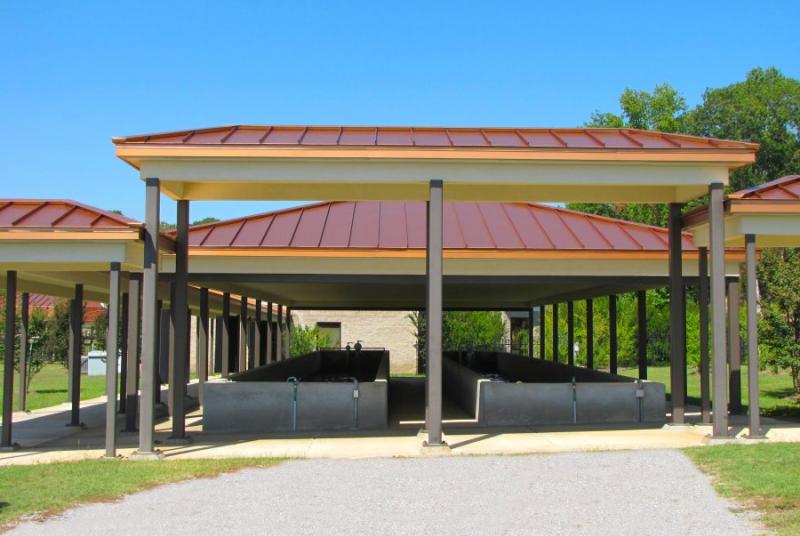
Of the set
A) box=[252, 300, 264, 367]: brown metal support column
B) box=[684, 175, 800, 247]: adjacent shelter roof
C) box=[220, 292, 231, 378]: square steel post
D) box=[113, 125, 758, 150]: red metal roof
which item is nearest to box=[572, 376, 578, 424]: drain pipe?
box=[684, 175, 800, 247]: adjacent shelter roof

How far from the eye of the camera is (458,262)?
57.5 feet

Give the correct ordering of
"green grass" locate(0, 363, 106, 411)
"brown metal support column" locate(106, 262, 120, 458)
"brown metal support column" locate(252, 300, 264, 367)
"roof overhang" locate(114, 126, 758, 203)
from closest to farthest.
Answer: "brown metal support column" locate(106, 262, 120, 458), "roof overhang" locate(114, 126, 758, 203), "green grass" locate(0, 363, 106, 411), "brown metal support column" locate(252, 300, 264, 367)

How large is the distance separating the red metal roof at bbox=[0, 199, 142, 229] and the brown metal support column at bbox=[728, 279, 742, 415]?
39.2 feet

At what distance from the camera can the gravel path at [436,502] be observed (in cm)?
777

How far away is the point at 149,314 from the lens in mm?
12352

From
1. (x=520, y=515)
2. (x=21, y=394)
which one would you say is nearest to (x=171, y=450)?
(x=520, y=515)

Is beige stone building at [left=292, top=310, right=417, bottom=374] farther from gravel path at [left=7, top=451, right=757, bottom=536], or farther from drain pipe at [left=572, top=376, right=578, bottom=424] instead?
gravel path at [left=7, top=451, right=757, bottom=536]

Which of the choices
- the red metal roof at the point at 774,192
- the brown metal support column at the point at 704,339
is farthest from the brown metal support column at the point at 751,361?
the brown metal support column at the point at 704,339

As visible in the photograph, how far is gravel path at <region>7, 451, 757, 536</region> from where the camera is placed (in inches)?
306

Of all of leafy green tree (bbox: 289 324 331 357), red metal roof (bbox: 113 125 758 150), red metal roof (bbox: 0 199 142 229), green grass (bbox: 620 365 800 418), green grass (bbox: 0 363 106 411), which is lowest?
green grass (bbox: 0 363 106 411)

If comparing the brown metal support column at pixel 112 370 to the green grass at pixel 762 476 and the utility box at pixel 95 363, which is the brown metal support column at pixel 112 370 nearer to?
the green grass at pixel 762 476

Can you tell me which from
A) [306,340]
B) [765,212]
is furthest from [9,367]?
[306,340]

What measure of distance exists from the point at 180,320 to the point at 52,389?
62.2 feet

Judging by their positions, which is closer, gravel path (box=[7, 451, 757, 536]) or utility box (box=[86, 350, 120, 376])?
gravel path (box=[7, 451, 757, 536])
